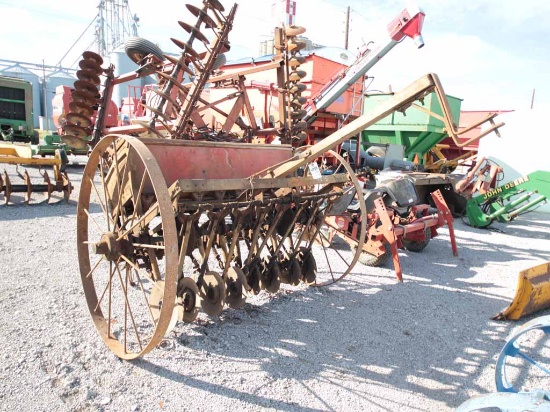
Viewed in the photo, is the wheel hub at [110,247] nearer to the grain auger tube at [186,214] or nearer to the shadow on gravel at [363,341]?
the grain auger tube at [186,214]

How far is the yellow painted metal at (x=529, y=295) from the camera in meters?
3.63

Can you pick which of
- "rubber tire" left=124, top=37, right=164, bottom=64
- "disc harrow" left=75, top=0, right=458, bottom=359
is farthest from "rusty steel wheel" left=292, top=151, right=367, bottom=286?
"rubber tire" left=124, top=37, right=164, bottom=64

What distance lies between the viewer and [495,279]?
4980 millimetres

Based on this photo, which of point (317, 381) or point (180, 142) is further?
point (180, 142)

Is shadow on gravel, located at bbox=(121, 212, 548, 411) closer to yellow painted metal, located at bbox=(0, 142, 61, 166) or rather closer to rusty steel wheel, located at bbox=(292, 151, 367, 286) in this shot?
rusty steel wheel, located at bbox=(292, 151, 367, 286)

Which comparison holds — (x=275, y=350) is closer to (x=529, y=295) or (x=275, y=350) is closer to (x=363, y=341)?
(x=363, y=341)

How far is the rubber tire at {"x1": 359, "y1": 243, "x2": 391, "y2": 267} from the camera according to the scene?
16.4 ft

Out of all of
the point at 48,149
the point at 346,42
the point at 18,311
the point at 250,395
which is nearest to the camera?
the point at 250,395

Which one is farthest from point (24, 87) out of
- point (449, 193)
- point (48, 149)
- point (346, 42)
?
point (346, 42)

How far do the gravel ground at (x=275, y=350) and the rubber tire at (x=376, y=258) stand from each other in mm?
272

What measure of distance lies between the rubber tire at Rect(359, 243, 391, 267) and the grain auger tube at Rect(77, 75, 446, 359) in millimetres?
1269

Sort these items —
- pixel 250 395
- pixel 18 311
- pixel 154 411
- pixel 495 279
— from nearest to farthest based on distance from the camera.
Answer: pixel 154 411 < pixel 250 395 < pixel 18 311 < pixel 495 279

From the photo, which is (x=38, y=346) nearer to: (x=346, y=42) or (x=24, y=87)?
(x=24, y=87)

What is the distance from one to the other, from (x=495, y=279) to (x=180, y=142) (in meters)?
4.20
